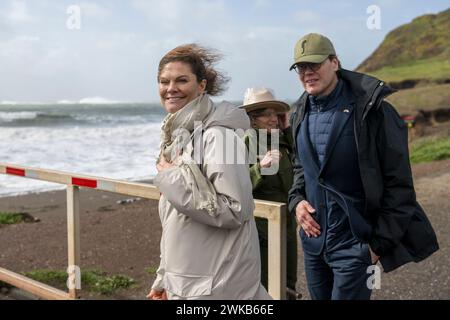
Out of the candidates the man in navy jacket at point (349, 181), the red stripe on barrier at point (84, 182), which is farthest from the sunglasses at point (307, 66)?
the red stripe on barrier at point (84, 182)

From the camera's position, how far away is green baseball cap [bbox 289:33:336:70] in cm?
274

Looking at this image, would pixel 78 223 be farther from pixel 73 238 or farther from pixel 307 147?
pixel 307 147

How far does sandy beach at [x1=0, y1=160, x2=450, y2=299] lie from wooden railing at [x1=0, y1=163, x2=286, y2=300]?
2.89 ft

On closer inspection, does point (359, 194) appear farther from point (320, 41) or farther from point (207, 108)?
point (207, 108)

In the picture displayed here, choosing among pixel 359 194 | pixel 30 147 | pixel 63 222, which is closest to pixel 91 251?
pixel 63 222

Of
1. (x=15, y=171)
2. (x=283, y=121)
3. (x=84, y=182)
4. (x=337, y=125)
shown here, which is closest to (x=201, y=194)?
(x=337, y=125)

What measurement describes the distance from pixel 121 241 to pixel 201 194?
557cm

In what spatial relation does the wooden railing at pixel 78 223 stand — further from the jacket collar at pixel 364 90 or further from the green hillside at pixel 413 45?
the green hillside at pixel 413 45

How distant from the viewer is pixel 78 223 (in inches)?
162

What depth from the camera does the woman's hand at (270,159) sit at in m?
3.18

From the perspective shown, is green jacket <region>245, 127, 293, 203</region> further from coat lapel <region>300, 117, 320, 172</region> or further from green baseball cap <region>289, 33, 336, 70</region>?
green baseball cap <region>289, 33, 336, 70</region>

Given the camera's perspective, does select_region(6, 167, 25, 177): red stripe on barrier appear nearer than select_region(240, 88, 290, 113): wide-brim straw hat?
No

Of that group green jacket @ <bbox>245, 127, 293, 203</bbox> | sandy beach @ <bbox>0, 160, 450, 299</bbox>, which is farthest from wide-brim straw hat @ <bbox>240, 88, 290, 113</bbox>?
sandy beach @ <bbox>0, 160, 450, 299</bbox>

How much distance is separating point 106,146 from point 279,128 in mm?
21137
